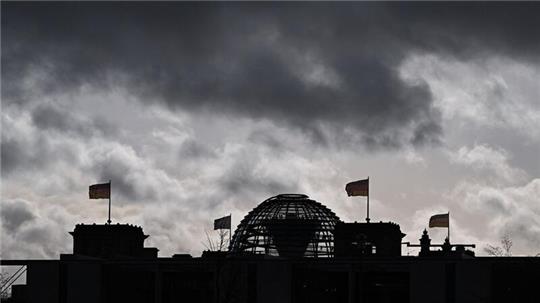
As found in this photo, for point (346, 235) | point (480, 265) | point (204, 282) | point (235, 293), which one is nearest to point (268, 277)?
point (235, 293)

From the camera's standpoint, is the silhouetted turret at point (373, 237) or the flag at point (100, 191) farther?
the silhouetted turret at point (373, 237)

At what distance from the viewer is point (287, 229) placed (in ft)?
520

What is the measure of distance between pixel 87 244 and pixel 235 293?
44.2 m

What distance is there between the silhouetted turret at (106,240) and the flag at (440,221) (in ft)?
120

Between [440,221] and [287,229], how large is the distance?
29437 mm

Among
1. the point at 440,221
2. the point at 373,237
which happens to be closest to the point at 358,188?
the point at 440,221

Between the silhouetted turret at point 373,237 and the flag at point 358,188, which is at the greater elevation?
the flag at point 358,188

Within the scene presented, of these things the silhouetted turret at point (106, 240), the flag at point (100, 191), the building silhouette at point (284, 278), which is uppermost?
the flag at point (100, 191)

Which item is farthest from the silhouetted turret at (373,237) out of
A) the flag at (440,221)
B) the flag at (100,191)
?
the flag at (100,191)

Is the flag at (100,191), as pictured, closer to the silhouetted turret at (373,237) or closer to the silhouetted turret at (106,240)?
the silhouetted turret at (106,240)

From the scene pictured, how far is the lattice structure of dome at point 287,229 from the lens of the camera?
6196 inches

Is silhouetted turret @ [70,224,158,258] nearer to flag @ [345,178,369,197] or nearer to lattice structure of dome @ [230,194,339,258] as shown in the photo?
lattice structure of dome @ [230,194,339,258]

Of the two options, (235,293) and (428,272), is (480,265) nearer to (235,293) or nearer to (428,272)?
(428,272)

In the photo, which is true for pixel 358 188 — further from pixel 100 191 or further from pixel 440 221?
pixel 100 191
